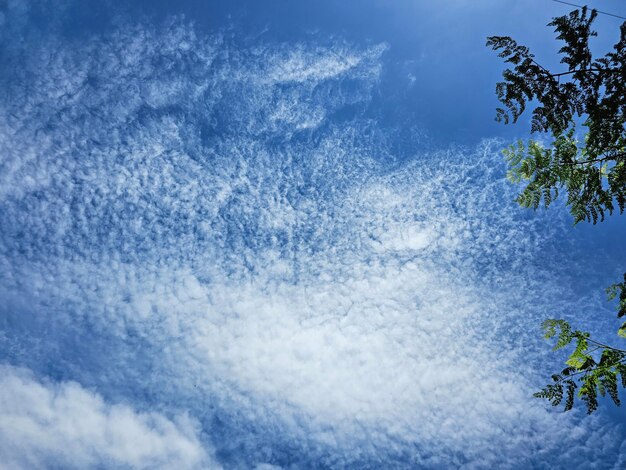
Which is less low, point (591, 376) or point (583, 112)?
point (583, 112)

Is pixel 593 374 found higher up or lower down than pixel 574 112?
lower down

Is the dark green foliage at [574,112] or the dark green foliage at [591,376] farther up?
the dark green foliage at [574,112]

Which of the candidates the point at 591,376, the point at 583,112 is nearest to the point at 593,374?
the point at 591,376

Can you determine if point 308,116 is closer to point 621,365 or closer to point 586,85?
point 586,85

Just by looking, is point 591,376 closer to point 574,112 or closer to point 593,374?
point 593,374

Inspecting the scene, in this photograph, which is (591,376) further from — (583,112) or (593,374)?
(583,112)

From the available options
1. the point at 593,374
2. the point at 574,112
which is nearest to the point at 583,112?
the point at 574,112

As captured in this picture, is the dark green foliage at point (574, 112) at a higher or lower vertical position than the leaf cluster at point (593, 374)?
higher

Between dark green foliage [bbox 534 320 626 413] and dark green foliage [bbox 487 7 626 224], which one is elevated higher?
Answer: dark green foliage [bbox 487 7 626 224]

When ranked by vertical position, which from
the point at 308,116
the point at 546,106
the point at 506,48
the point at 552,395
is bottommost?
the point at 552,395

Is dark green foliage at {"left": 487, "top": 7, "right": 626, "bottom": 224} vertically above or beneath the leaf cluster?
above

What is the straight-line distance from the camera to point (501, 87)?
14.6ft

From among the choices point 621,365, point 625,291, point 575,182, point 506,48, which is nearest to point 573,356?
point 621,365

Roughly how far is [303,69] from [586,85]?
9942mm
